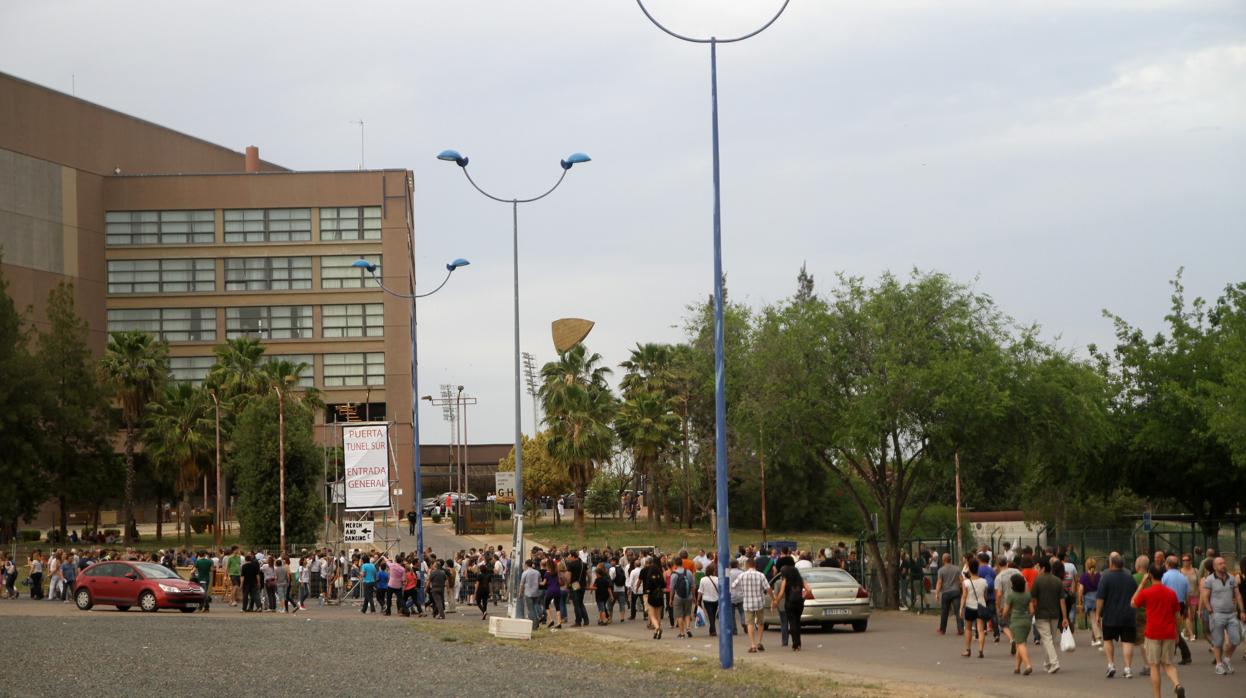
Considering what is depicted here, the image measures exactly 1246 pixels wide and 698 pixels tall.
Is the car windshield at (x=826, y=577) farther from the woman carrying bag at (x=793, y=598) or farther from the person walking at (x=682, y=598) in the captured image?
the woman carrying bag at (x=793, y=598)

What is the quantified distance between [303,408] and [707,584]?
49311mm

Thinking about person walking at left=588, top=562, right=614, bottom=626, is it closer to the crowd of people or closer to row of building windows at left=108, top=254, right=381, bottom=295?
the crowd of people

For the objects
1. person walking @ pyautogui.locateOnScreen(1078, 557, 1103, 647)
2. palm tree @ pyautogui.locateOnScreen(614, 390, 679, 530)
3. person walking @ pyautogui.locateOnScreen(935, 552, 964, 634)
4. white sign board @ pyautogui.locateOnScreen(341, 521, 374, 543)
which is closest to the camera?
person walking @ pyautogui.locateOnScreen(1078, 557, 1103, 647)

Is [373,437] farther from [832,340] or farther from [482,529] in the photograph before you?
[482,529]

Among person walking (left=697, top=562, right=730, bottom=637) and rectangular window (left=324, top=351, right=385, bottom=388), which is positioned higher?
rectangular window (left=324, top=351, right=385, bottom=388)

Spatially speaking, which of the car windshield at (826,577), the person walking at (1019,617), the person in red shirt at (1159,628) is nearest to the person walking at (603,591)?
the car windshield at (826,577)

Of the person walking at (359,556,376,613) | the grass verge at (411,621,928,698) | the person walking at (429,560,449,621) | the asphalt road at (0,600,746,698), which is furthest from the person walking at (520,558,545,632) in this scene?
the person walking at (359,556,376,613)

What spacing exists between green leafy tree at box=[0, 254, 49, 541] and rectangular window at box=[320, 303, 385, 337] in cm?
2866

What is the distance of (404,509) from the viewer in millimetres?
91625

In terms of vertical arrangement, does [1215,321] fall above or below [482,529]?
Result: above

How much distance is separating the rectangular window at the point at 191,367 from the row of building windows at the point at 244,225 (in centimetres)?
813

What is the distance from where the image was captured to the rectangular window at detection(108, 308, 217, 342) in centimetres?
9562

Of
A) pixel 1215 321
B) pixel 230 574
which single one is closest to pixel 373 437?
pixel 230 574

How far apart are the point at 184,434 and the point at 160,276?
28.0 m
